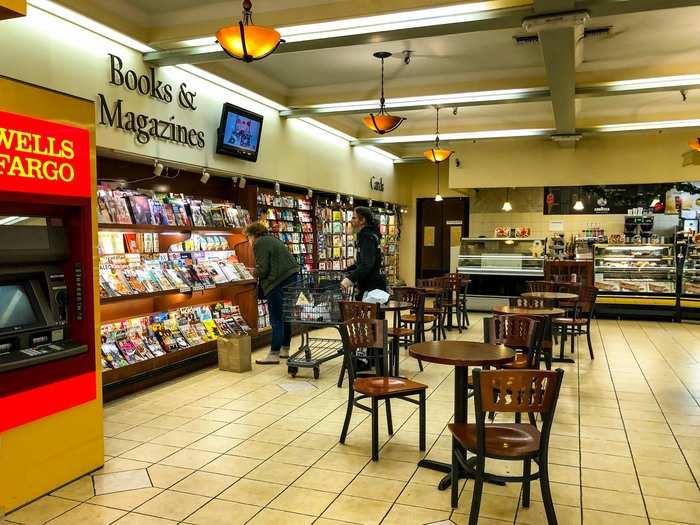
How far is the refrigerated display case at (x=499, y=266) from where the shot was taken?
36.4ft

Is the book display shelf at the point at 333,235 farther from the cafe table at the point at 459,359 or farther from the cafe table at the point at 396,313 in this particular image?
the cafe table at the point at 459,359

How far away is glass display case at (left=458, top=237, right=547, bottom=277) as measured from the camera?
36.4ft

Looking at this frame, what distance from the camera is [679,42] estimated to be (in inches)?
257

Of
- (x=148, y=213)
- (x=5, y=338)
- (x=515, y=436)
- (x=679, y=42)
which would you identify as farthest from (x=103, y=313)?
(x=679, y=42)

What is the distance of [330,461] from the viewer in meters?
4.02

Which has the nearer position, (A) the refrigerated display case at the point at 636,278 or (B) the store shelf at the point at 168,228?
(B) the store shelf at the point at 168,228

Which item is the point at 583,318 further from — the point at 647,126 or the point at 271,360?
the point at 271,360

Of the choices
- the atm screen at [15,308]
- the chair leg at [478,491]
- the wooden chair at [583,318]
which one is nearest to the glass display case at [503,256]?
the wooden chair at [583,318]

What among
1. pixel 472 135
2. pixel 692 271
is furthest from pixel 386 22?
pixel 692 271

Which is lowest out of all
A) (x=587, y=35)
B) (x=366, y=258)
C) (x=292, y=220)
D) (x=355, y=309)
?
(x=355, y=309)

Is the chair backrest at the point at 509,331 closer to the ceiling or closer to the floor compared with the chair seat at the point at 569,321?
closer to the ceiling

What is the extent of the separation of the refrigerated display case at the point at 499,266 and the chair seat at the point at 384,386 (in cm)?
740

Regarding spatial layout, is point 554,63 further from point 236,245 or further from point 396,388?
point 236,245

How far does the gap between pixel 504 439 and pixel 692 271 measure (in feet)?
29.7
